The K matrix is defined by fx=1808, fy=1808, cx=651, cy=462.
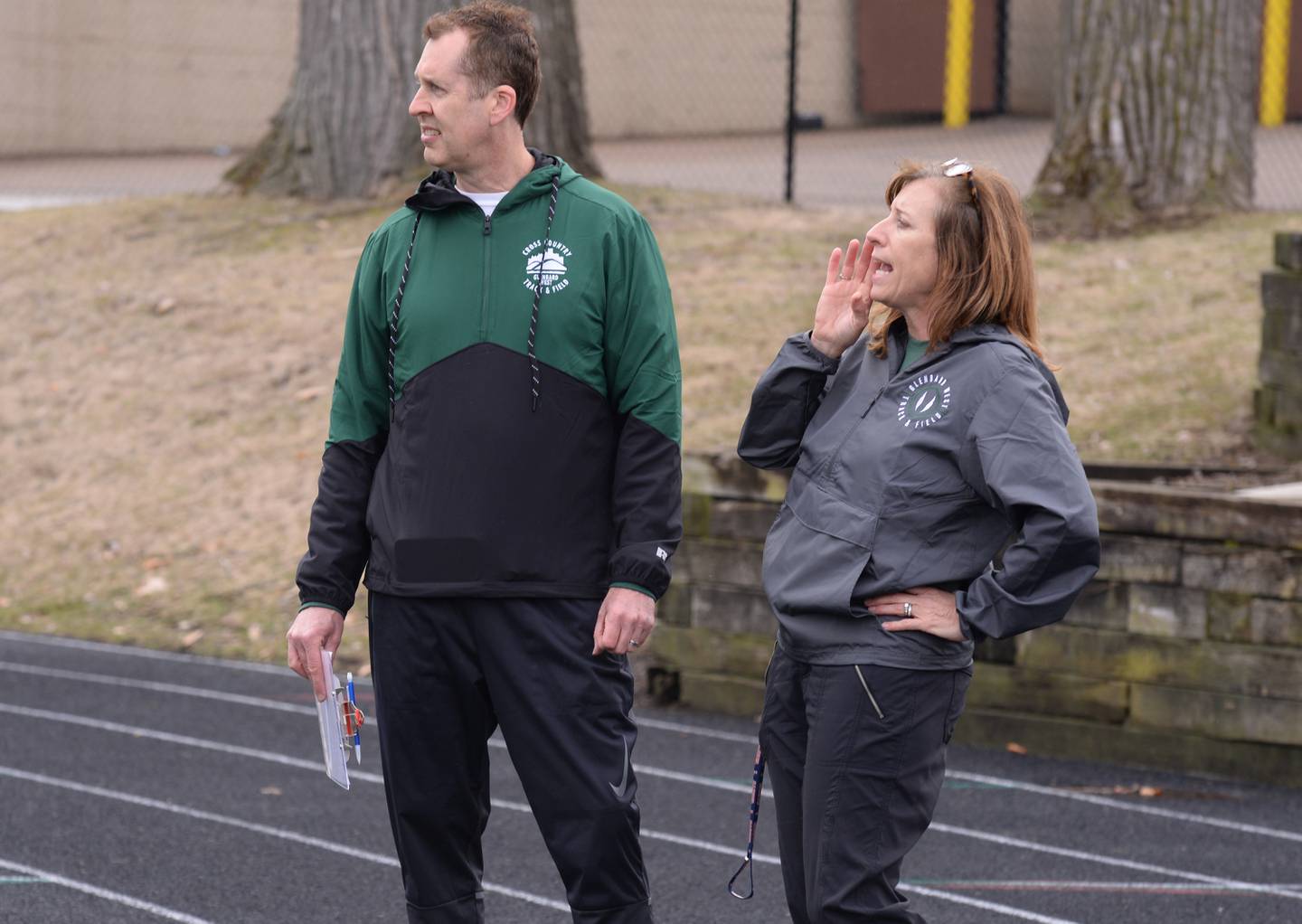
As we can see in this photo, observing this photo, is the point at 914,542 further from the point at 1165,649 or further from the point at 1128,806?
the point at 1165,649

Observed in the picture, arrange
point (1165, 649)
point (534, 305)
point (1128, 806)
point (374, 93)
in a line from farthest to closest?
1. point (374, 93)
2. point (1165, 649)
3. point (1128, 806)
4. point (534, 305)

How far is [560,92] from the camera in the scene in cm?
1262

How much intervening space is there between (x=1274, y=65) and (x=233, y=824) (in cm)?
2021

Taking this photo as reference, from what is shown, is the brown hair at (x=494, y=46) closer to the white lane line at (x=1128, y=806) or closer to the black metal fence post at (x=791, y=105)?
the white lane line at (x=1128, y=806)

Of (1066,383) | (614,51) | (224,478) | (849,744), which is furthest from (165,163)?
(849,744)

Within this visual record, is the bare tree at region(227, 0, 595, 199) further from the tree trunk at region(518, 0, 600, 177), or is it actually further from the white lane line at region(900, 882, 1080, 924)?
the white lane line at region(900, 882, 1080, 924)

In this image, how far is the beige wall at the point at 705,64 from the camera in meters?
23.5

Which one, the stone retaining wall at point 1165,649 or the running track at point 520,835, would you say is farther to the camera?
the stone retaining wall at point 1165,649

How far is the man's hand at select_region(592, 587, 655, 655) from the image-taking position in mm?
3328

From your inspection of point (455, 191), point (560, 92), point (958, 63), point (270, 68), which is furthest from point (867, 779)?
point (958, 63)

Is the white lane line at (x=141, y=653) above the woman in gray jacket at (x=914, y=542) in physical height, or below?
below

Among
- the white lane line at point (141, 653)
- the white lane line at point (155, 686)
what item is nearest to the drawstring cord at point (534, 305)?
the white lane line at point (155, 686)

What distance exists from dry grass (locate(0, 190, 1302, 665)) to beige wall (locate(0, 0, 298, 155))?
896 cm

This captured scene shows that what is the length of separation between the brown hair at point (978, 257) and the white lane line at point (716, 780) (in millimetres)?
2667
